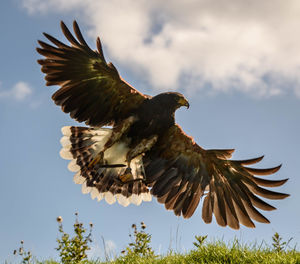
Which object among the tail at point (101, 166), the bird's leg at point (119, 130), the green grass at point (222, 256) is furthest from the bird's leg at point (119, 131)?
the green grass at point (222, 256)

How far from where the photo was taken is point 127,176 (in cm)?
788

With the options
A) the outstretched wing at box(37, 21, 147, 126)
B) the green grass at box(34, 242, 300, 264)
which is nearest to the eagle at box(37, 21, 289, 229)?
the outstretched wing at box(37, 21, 147, 126)

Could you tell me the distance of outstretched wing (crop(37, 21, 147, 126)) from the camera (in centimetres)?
676

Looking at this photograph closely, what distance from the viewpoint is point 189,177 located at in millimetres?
8016

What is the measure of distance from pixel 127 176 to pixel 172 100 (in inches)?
76.5

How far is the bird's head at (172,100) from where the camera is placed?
7.09 m

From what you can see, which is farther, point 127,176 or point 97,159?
point 127,176

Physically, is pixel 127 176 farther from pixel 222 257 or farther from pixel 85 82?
pixel 222 257

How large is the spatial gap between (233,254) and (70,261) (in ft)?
9.29

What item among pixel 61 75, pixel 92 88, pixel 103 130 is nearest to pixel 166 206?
pixel 103 130

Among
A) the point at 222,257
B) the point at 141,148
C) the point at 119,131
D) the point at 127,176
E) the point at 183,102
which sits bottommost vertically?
the point at 222,257

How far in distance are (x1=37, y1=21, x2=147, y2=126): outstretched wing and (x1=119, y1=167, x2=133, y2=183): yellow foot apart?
1.17m

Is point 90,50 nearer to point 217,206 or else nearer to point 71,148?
point 71,148

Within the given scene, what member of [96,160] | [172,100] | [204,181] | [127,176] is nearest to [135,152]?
[127,176]
